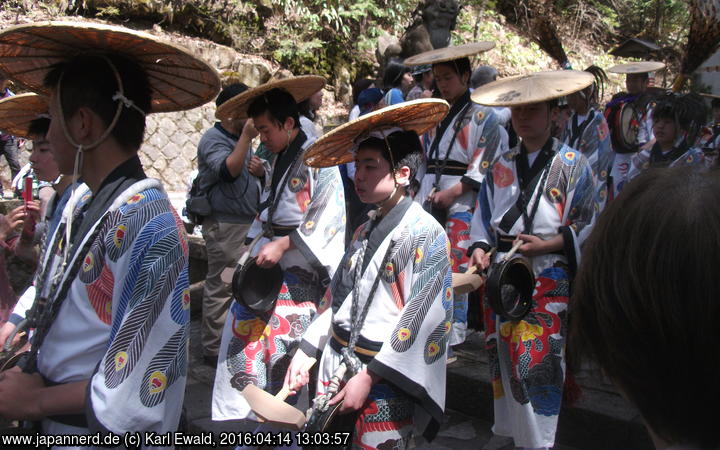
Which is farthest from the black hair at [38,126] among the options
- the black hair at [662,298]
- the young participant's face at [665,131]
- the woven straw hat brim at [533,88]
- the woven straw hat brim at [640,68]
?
the woven straw hat brim at [640,68]

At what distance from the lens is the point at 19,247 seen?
14.0 ft

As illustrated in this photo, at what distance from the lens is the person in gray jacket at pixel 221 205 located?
4.94m

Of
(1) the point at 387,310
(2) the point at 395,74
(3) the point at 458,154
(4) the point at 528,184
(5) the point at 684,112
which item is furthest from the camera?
(2) the point at 395,74

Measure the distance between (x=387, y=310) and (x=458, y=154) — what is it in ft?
7.56

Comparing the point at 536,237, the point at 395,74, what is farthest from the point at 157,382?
the point at 395,74

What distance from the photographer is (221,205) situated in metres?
5.12

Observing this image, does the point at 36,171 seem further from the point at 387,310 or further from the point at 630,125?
the point at 630,125

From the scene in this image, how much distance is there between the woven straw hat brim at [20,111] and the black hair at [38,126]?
0.07 ft

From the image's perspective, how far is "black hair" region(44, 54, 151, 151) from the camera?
2033 mm

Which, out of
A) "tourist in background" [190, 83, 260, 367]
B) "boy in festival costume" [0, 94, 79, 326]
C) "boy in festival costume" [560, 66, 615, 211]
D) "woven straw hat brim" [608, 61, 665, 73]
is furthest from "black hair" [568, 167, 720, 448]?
"woven straw hat brim" [608, 61, 665, 73]

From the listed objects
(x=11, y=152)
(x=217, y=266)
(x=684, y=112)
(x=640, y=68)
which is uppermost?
(x=640, y=68)

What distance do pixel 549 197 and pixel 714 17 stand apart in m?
2.71

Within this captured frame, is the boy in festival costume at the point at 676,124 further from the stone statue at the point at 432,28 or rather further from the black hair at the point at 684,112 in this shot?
the stone statue at the point at 432,28

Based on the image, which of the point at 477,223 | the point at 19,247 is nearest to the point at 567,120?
the point at 477,223
